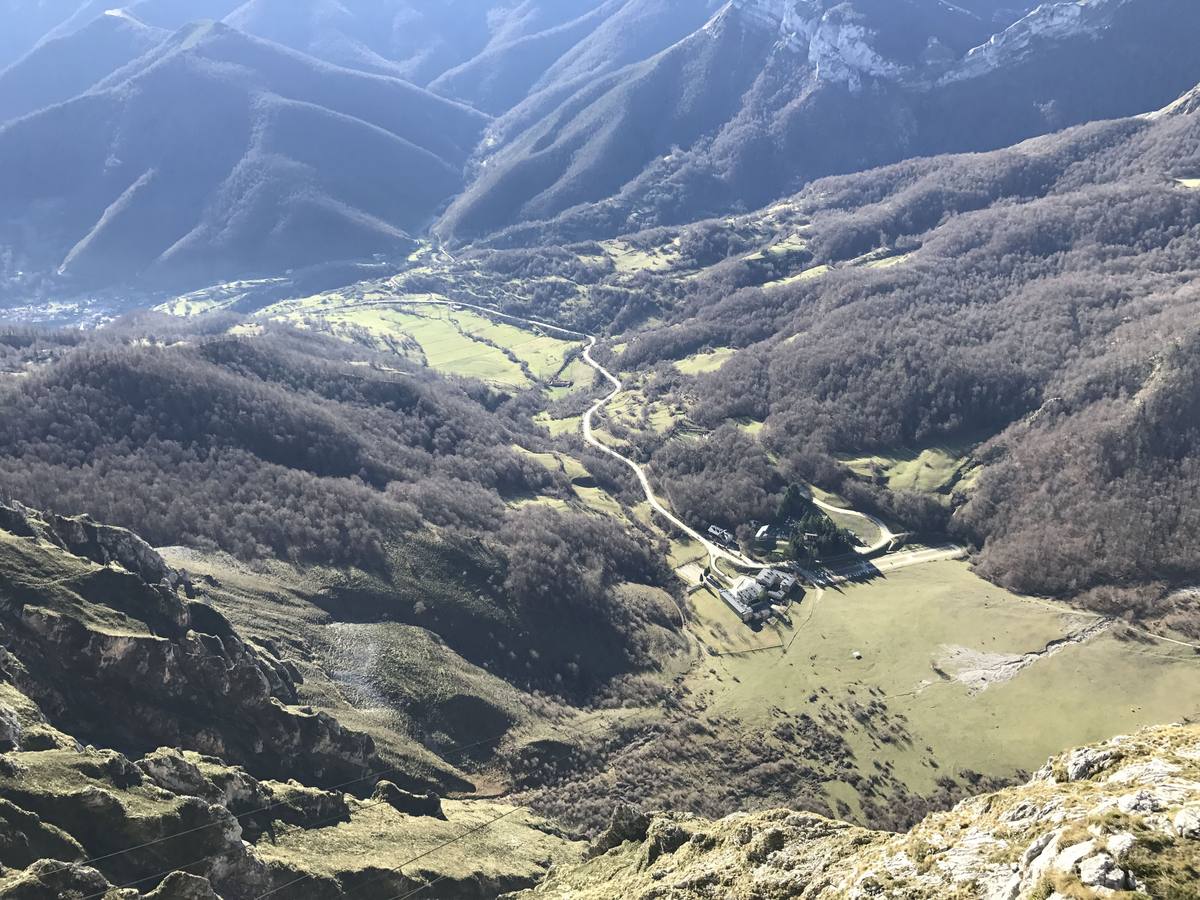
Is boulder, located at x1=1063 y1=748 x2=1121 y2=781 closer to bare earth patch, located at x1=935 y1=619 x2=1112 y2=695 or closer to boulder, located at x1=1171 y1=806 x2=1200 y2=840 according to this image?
boulder, located at x1=1171 y1=806 x2=1200 y2=840

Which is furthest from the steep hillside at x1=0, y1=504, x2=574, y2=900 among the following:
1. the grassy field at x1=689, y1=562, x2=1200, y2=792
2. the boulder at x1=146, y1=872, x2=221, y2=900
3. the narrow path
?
the narrow path

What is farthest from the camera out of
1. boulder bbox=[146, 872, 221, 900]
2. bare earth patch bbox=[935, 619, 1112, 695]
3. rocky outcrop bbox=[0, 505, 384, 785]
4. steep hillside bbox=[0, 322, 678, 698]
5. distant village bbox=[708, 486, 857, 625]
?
distant village bbox=[708, 486, 857, 625]

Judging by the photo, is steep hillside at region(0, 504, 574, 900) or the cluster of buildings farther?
the cluster of buildings

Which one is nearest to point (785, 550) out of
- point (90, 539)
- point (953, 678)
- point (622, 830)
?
point (953, 678)

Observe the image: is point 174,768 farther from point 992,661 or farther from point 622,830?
point 992,661

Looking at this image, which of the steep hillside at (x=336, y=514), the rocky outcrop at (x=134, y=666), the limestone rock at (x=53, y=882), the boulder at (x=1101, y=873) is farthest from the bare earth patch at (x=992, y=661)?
the limestone rock at (x=53, y=882)

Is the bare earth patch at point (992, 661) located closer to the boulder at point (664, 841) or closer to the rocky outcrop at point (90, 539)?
the boulder at point (664, 841)
